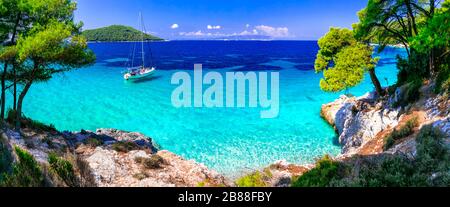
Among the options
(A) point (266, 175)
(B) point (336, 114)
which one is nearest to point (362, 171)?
(A) point (266, 175)

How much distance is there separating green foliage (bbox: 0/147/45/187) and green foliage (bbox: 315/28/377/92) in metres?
18.1

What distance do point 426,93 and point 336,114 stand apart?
32.3ft

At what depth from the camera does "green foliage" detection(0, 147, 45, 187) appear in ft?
15.6

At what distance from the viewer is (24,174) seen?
16.8ft

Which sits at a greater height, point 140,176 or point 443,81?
point 443,81

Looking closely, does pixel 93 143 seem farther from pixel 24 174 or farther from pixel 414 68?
pixel 414 68

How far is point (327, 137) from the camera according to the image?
2181 cm

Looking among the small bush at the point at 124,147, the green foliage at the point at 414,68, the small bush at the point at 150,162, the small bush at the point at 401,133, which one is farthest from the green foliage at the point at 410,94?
the small bush at the point at 124,147

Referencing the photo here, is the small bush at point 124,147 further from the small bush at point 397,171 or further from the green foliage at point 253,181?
the small bush at point 397,171

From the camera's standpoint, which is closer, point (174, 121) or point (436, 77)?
point (436, 77)

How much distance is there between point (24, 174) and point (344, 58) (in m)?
19.0

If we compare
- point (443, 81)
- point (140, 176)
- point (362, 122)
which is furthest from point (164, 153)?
point (443, 81)

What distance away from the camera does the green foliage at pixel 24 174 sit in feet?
15.6
